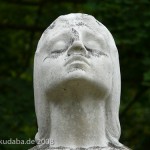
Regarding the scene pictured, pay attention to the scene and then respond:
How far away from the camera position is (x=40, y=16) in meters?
8.59

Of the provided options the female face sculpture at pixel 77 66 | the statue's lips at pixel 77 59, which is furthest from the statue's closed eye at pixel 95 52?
the statue's lips at pixel 77 59

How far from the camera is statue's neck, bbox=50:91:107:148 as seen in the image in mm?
4457

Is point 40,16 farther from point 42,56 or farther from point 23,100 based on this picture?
point 42,56

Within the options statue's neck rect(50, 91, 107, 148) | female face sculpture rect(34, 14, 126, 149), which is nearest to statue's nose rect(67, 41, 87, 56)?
female face sculpture rect(34, 14, 126, 149)

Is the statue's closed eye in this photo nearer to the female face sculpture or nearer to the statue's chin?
the female face sculpture

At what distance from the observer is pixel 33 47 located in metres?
9.47

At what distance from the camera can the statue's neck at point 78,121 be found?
14.6ft

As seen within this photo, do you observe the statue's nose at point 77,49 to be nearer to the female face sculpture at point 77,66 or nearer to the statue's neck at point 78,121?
the female face sculpture at point 77,66

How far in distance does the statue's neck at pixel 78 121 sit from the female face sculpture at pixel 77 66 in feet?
0.19

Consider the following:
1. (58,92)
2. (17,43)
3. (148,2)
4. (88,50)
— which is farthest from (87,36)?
(17,43)

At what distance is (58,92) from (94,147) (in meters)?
0.45

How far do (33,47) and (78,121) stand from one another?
5090 mm

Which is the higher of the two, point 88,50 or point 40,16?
point 40,16

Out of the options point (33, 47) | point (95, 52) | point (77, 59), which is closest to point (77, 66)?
point (77, 59)
